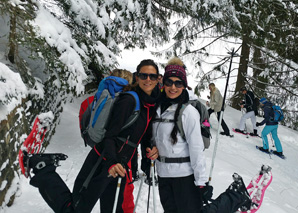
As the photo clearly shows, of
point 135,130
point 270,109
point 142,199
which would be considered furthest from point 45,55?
point 270,109

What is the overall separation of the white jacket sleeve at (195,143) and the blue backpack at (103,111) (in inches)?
20.7

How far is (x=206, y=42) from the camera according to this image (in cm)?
1184

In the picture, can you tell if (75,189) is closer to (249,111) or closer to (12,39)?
(12,39)

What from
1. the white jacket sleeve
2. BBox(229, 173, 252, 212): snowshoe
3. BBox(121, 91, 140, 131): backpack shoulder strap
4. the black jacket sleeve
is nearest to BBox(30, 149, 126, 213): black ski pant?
the black jacket sleeve

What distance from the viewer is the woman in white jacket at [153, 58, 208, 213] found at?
2.22 meters

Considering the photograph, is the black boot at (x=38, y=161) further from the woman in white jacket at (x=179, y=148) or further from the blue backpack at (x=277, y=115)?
the blue backpack at (x=277, y=115)

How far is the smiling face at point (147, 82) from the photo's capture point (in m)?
2.36

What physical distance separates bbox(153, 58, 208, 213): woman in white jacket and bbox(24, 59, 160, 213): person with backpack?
136 millimetres

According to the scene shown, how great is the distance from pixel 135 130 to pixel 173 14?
7548mm

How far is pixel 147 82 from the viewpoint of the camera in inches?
93.0

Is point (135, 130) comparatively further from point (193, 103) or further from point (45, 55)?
point (45, 55)

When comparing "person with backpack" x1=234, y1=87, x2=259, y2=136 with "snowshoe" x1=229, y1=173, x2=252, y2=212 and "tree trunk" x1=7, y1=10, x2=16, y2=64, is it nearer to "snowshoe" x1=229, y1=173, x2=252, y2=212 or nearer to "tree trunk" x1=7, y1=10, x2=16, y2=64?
"snowshoe" x1=229, y1=173, x2=252, y2=212

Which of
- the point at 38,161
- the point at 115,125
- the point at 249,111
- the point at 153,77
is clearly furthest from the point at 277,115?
the point at 38,161

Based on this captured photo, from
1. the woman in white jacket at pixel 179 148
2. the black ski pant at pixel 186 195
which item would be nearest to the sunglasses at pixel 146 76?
the woman in white jacket at pixel 179 148
